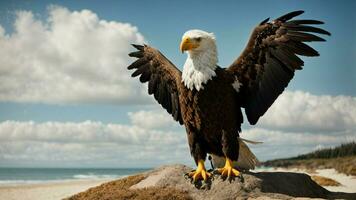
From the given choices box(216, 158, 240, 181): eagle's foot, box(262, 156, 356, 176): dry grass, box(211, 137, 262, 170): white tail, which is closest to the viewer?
box(216, 158, 240, 181): eagle's foot

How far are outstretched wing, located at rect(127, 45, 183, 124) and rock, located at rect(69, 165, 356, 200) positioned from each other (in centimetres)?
105

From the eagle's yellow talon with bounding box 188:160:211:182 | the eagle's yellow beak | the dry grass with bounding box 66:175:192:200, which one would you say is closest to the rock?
the dry grass with bounding box 66:175:192:200

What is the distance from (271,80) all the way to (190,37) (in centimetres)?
146

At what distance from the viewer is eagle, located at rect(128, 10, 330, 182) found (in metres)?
6.13

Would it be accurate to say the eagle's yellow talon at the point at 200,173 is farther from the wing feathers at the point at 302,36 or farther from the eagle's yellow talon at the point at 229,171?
the wing feathers at the point at 302,36

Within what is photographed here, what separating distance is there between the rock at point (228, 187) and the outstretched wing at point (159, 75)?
1.05 m

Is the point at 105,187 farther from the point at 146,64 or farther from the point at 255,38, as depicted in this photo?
the point at 255,38

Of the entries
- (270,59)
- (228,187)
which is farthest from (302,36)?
(228,187)

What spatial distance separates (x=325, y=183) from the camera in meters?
15.0

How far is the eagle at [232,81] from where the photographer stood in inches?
241

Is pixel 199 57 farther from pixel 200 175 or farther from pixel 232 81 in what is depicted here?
pixel 200 175

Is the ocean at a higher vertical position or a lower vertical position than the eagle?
lower

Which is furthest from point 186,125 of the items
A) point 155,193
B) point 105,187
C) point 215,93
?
point 105,187

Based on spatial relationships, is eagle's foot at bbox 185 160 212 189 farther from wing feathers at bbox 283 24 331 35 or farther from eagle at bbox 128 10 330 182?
wing feathers at bbox 283 24 331 35
